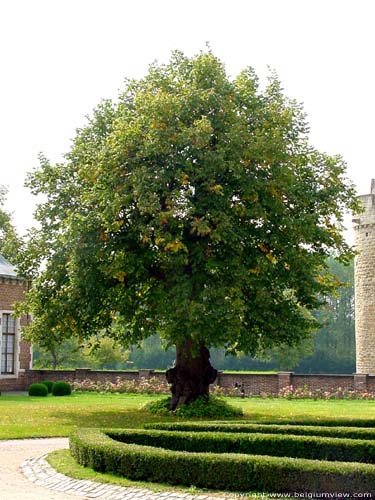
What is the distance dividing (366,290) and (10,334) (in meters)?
19.2

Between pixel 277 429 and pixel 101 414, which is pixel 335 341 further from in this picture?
pixel 277 429

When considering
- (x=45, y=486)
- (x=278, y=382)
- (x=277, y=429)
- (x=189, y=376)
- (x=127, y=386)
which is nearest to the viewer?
(x=45, y=486)

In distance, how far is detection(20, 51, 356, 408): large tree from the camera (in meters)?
21.9

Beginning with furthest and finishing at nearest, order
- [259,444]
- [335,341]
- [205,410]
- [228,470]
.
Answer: [335,341]
[205,410]
[259,444]
[228,470]

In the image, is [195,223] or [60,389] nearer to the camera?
[195,223]

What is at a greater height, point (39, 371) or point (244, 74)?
point (244, 74)

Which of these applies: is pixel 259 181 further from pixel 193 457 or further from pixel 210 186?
pixel 193 457

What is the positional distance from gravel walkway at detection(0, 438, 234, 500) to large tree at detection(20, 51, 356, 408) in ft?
25.4

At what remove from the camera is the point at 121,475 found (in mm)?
11820

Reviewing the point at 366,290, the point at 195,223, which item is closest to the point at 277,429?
the point at 195,223

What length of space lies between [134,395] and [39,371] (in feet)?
20.2

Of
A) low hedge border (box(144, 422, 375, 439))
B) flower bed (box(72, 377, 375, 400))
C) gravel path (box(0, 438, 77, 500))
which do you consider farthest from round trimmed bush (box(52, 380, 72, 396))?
low hedge border (box(144, 422, 375, 439))

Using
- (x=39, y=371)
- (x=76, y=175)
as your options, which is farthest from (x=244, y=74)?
(x=39, y=371)

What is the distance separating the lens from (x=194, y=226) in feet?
70.7
